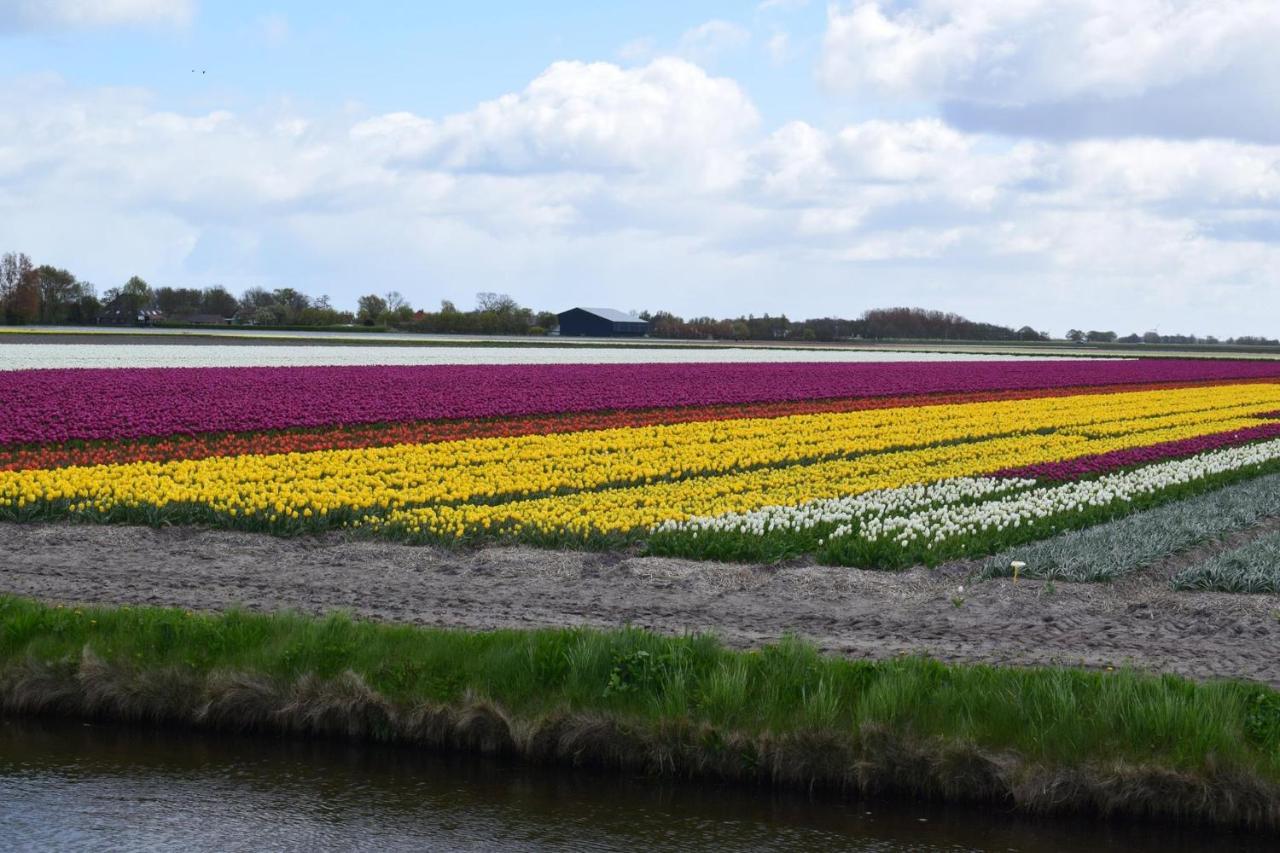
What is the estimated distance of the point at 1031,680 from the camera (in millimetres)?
9586

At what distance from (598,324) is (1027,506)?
14255 cm

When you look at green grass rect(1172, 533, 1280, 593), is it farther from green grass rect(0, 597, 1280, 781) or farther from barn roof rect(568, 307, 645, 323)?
barn roof rect(568, 307, 645, 323)

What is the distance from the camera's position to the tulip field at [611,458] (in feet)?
56.5

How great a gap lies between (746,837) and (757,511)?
997 centimetres

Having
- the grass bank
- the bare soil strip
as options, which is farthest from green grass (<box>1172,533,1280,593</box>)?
the grass bank

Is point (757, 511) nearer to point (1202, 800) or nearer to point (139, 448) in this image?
point (1202, 800)

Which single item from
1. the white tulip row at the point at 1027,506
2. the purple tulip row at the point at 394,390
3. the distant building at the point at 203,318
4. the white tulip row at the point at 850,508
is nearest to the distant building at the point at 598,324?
the distant building at the point at 203,318

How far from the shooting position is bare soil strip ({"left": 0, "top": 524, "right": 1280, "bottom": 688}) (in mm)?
11648

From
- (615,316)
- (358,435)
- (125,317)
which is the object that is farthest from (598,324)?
(358,435)

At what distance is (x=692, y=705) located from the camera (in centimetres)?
963

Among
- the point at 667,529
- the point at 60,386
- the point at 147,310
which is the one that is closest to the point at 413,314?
the point at 147,310

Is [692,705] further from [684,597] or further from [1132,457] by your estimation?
[1132,457]

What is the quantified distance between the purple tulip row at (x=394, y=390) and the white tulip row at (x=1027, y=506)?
1447cm

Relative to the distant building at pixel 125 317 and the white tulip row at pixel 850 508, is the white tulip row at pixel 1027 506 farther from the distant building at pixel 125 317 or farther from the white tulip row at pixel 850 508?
the distant building at pixel 125 317
